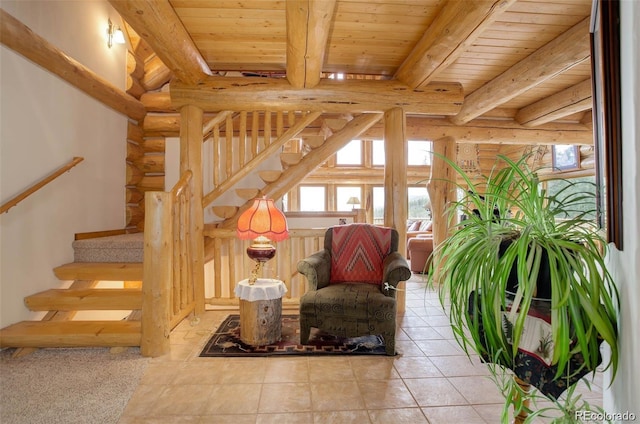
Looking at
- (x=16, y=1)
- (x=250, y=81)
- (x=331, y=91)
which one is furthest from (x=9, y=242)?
(x=331, y=91)

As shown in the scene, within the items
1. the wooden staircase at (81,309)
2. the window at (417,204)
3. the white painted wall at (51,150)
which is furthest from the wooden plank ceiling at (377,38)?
the window at (417,204)

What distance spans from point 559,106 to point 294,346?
4263 millimetres

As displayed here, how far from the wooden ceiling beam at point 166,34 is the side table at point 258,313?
193 cm

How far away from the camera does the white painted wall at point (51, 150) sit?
263cm

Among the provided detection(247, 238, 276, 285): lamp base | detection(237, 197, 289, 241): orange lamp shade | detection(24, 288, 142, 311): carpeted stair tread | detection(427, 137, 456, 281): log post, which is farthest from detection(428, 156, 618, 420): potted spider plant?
detection(427, 137, 456, 281): log post

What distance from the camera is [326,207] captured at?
33.9ft

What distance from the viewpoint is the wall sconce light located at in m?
4.19

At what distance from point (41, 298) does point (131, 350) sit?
3.10 ft

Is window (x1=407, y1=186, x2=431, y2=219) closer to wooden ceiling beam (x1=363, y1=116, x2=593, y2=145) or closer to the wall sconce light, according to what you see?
wooden ceiling beam (x1=363, y1=116, x2=593, y2=145)

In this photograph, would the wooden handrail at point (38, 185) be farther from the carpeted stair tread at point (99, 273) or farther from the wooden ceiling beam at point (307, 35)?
the wooden ceiling beam at point (307, 35)

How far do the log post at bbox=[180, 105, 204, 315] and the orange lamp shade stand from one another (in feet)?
3.12

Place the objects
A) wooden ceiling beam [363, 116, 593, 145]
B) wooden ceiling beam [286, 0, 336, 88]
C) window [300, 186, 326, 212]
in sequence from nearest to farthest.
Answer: wooden ceiling beam [286, 0, 336, 88] → wooden ceiling beam [363, 116, 593, 145] → window [300, 186, 326, 212]

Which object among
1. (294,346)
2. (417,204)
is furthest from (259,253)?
(417,204)

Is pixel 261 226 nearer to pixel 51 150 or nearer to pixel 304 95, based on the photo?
pixel 304 95
